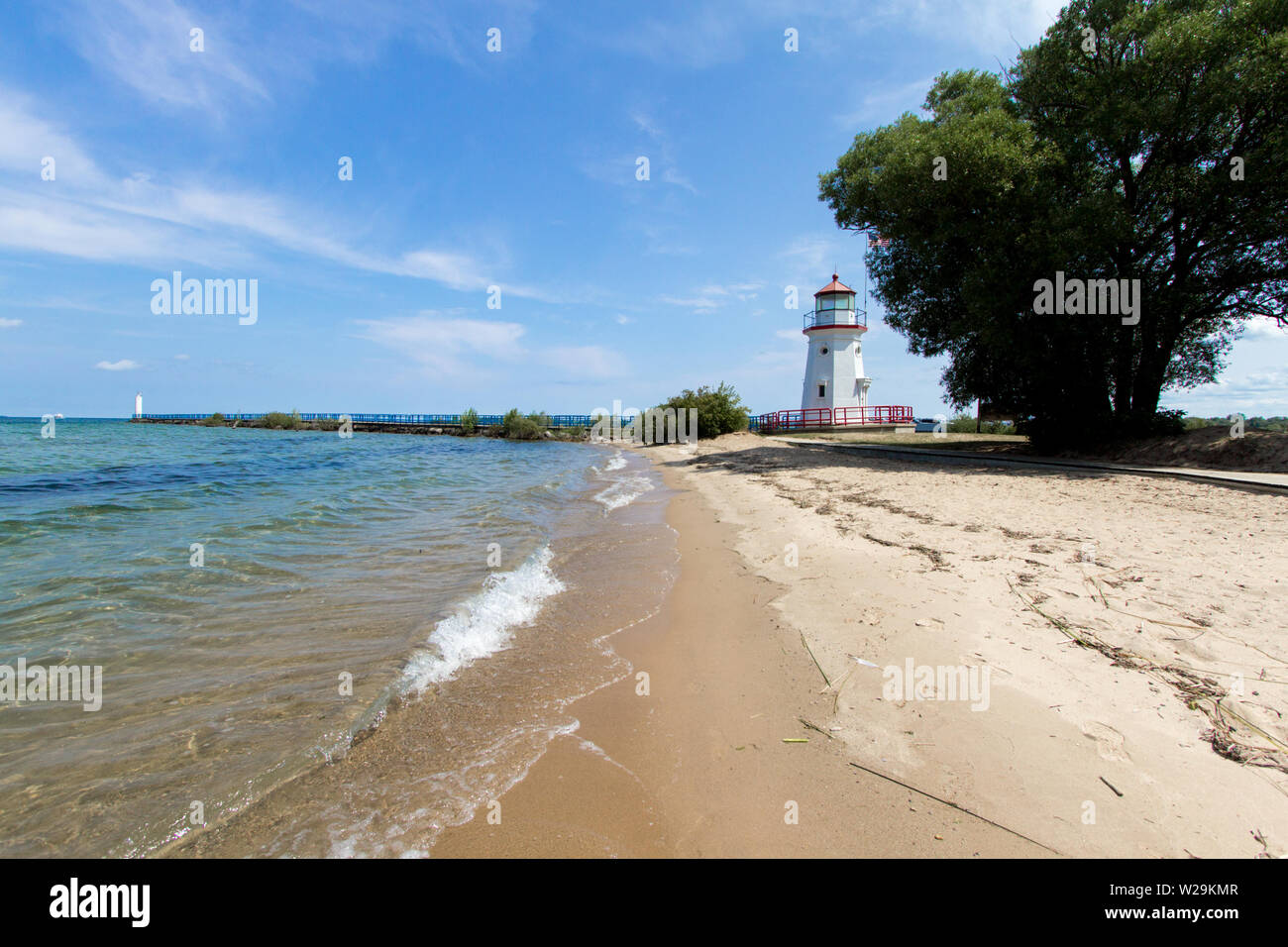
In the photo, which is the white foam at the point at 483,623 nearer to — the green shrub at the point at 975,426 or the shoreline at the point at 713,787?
the shoreline at the point at 713,787

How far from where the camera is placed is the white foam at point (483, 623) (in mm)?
4730

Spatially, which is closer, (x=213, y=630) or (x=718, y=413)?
(x=213, y=630)

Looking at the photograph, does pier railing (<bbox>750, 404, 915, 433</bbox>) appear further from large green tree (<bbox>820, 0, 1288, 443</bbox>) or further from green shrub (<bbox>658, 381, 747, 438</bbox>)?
large green tree (<bbox>820, 0, 1288, 443</bbox>)

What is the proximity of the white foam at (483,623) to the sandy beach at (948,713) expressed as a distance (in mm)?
1310

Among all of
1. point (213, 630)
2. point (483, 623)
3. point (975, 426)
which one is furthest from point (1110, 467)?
point (975, 426)

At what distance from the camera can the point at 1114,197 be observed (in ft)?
47.6

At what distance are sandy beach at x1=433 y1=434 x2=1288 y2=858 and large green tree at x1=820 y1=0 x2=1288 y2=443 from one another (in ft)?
35.6

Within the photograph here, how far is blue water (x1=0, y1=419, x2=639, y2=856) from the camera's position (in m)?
3.16

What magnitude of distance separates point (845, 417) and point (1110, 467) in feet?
80.5

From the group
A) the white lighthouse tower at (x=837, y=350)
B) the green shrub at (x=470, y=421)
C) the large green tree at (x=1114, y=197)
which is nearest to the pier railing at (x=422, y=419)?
the green shrub at (x=470, y=421)

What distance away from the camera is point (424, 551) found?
889 cm

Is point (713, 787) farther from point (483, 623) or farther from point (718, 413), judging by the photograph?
point (718, 413)

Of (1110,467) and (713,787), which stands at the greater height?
(1110,467)
